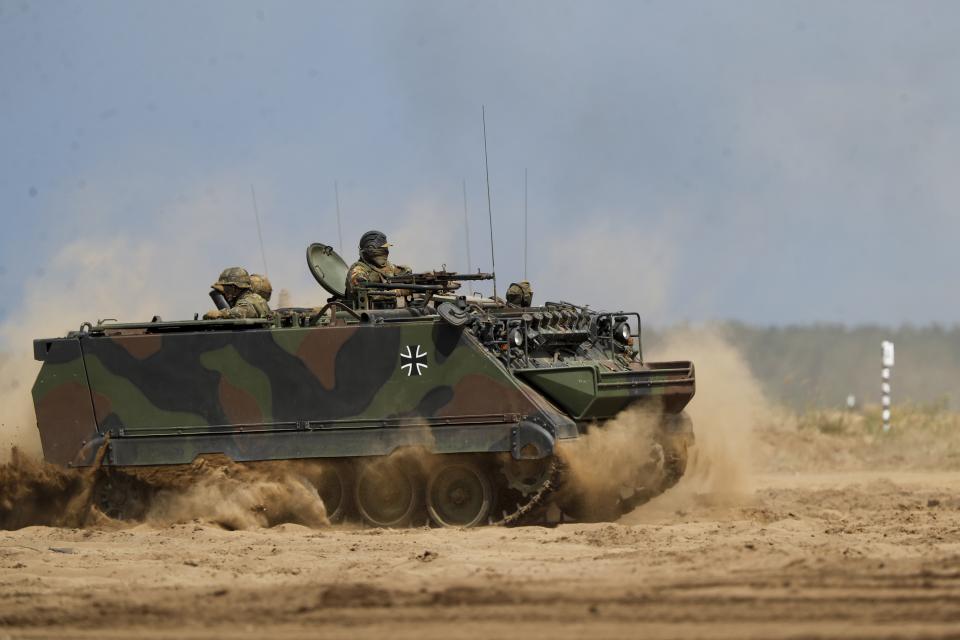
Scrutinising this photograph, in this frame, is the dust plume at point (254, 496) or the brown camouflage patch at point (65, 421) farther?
the brown camouflage patch at point (65, 421)

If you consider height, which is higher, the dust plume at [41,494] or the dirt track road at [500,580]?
the dust plume at [41,494]

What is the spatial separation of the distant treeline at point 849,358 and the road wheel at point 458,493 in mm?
31604

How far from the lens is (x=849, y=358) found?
187 feet

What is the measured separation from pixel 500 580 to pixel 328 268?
307 inches

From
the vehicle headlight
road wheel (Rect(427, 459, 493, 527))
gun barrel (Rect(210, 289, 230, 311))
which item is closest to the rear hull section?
road wheel (Rect(427, 459, 493, 527))

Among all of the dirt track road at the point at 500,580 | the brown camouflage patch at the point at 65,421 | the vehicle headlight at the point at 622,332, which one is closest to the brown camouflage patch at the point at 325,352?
the dirt track road at the point at 500,580

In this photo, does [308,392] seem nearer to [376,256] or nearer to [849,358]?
[376,256]

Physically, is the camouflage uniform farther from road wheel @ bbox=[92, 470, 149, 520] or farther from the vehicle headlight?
the vehicle headlight

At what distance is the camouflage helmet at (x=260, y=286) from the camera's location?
17.3 m

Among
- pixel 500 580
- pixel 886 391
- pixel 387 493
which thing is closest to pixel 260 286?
pixel 387 493

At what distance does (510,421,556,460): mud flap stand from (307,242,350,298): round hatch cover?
301 cm

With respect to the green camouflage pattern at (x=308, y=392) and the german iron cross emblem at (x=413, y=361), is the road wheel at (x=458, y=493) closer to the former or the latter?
the green camouflage pattern at (x=308, y=392)

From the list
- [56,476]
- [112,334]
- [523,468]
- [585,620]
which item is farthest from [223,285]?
[585,620]

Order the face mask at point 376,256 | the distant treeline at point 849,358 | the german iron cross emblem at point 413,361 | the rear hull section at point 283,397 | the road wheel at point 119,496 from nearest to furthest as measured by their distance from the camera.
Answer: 1. the rear hull section at point 283,397
2. the german iron cross emblem at point 413,361
3. the road wheel at point 119,496
4. the face mask at point 376,256
5. the distant treeline at point 849,358
